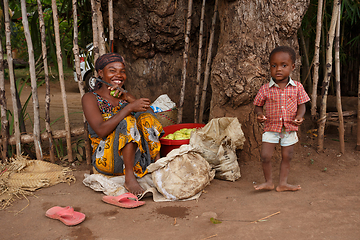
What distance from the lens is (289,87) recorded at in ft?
6.98

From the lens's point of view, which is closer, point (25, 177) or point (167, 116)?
point (25, 177)

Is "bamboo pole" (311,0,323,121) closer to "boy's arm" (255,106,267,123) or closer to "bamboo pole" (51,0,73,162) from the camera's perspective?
"boy's arm" (255,106,267,123)

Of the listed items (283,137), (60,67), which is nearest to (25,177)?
(60,67)

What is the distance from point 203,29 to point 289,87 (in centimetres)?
177

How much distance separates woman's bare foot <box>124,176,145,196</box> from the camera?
7.34 feet

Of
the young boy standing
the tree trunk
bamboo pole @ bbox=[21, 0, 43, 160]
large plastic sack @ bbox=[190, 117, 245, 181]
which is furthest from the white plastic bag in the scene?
the young boy standing

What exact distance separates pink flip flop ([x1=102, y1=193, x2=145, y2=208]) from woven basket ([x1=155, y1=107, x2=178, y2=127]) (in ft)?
4.66

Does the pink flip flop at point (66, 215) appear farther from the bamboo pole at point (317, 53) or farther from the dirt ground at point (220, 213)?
the bamboo pole at point (317, 53)

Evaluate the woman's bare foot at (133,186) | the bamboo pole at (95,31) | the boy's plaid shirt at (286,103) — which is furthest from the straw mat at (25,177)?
the boy's plaid shirt at (286,103)

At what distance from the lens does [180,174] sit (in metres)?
2.23

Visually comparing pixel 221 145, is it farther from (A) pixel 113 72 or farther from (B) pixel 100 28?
(B) pixel 100 28

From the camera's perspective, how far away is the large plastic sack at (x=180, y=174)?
7.09 feet

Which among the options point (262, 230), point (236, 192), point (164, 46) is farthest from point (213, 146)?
point (164, 46)

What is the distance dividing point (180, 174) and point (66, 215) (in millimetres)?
868
